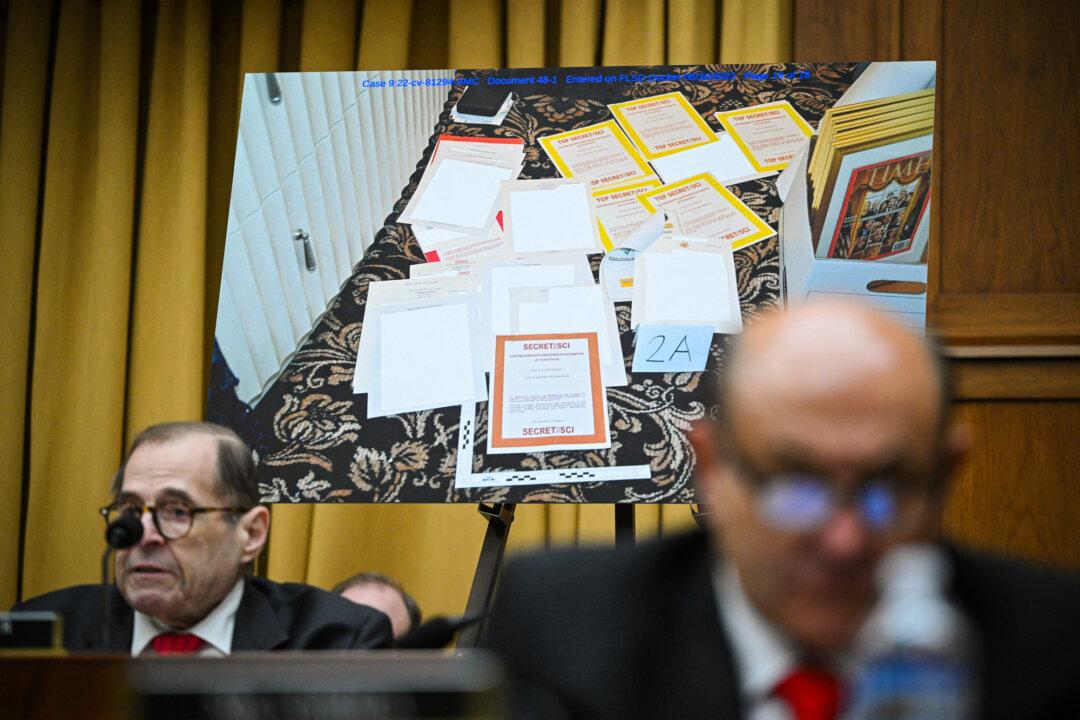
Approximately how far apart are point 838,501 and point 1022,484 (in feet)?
6.97

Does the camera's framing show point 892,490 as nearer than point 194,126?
Yes

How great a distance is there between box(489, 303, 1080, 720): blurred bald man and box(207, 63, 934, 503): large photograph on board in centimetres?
101

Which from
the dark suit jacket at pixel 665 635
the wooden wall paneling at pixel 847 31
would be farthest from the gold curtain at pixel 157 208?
the dark suit jacket at pixel 665 635

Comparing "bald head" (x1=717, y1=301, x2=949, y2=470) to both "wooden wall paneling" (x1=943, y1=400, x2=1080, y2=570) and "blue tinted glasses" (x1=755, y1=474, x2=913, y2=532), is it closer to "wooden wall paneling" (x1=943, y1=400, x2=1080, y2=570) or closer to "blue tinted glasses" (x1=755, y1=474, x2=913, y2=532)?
"blue tinted glasses" (x1=755, y1=474, x2=913, y2=532)

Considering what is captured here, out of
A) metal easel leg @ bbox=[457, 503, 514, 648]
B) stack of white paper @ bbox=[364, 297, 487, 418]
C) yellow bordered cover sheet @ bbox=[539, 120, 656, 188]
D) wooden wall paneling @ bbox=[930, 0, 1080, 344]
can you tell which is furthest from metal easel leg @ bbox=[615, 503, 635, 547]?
wooden wall paneling @ bbox=[930, 0, 1080, 344]

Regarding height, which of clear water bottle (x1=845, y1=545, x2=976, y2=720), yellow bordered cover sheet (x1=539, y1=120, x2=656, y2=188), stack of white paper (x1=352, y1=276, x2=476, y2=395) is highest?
yellow bordered cover sheet (x1=539, y1=120, x2=656, y2=188)

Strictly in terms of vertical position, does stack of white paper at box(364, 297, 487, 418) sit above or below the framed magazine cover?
below

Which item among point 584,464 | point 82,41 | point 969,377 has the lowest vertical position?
point 584,464

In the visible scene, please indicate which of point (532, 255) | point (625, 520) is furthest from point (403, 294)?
point (625, 520)

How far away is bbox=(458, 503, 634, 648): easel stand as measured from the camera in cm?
190

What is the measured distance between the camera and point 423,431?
2008 mm

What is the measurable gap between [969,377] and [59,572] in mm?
2380

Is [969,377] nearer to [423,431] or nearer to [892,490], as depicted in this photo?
[423,431]

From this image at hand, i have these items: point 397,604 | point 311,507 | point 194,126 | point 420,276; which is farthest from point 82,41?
point 397,604
